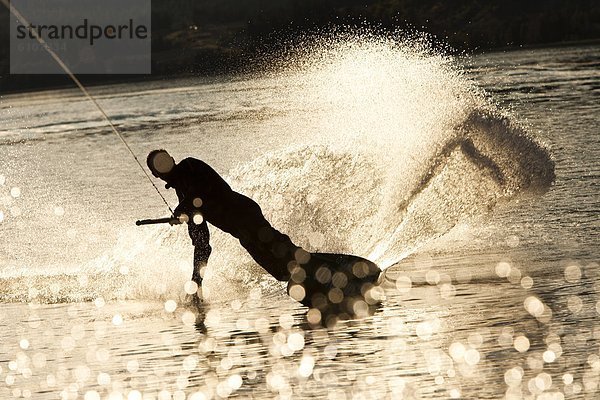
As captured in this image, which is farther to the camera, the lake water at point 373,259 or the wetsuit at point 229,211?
the wetsuit at point 229,211

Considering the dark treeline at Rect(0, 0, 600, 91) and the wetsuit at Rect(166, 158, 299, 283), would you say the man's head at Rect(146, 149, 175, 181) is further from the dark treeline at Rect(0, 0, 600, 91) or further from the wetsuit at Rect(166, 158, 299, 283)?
the dark treeline at Rect(0, 0, 600, 91)

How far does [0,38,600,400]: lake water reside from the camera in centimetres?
1195

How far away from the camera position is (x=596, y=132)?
3275 cm

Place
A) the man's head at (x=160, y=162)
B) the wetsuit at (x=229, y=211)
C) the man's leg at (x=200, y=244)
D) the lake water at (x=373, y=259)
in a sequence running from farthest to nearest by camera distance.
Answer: the man's leg at (x=200, y=244) < the wetsuit at (x=229, y=211) < the man's head at (x=160, y=162) < the lake water at (x=373, y=259)

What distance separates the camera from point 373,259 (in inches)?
674

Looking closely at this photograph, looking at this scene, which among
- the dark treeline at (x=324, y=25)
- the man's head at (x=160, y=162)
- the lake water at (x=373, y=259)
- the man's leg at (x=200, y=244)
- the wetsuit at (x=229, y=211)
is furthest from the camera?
the dark treeline at (x=324, y=25)

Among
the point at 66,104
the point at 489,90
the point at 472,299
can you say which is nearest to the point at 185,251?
the point at 472,299

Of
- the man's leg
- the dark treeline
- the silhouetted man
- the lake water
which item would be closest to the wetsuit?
the silhouetted man

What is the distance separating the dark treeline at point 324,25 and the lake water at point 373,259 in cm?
6833

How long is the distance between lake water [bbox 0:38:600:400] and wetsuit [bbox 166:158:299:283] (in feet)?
1.66

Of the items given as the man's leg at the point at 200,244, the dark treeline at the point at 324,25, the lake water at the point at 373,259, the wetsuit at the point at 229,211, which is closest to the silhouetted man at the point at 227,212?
the wetsuit at the point at 229,211

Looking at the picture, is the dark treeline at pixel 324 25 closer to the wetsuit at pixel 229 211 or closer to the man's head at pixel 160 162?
the wetsuit at pixel 229 211

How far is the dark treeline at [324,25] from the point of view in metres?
102

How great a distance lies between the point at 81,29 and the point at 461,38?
138ft
